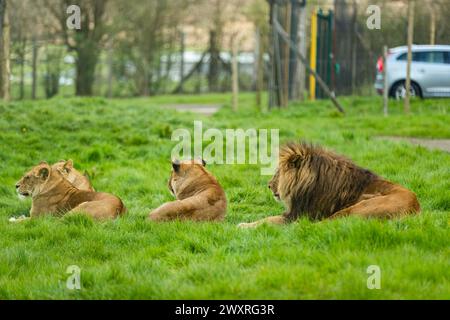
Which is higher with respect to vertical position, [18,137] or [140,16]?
[140,16]

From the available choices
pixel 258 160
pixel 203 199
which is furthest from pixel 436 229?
pixel 258 160

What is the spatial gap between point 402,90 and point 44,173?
1526cm

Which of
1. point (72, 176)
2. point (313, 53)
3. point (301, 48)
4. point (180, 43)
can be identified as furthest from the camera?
→ point (180, 43)

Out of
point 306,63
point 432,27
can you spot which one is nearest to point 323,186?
point 306,63

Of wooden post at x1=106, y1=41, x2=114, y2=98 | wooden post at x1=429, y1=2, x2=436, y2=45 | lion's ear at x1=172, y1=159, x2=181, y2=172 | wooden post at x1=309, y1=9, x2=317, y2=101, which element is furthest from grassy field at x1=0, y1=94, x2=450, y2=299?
wooden post at x1=106, y1=41, x2=114, y2=98

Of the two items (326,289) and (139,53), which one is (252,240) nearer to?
(326,289)

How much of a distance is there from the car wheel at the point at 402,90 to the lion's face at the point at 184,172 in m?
14.8

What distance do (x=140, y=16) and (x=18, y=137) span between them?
79.3 ft

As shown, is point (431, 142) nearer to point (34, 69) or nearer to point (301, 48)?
point (301, 48)

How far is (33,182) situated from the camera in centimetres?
991

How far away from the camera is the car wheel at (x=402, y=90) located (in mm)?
23047

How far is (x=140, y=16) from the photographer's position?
38312mm

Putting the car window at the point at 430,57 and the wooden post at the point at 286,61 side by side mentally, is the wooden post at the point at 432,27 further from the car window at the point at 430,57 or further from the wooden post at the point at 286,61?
the wooden post at the point at 286,61

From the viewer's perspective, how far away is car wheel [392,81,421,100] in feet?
75.6
